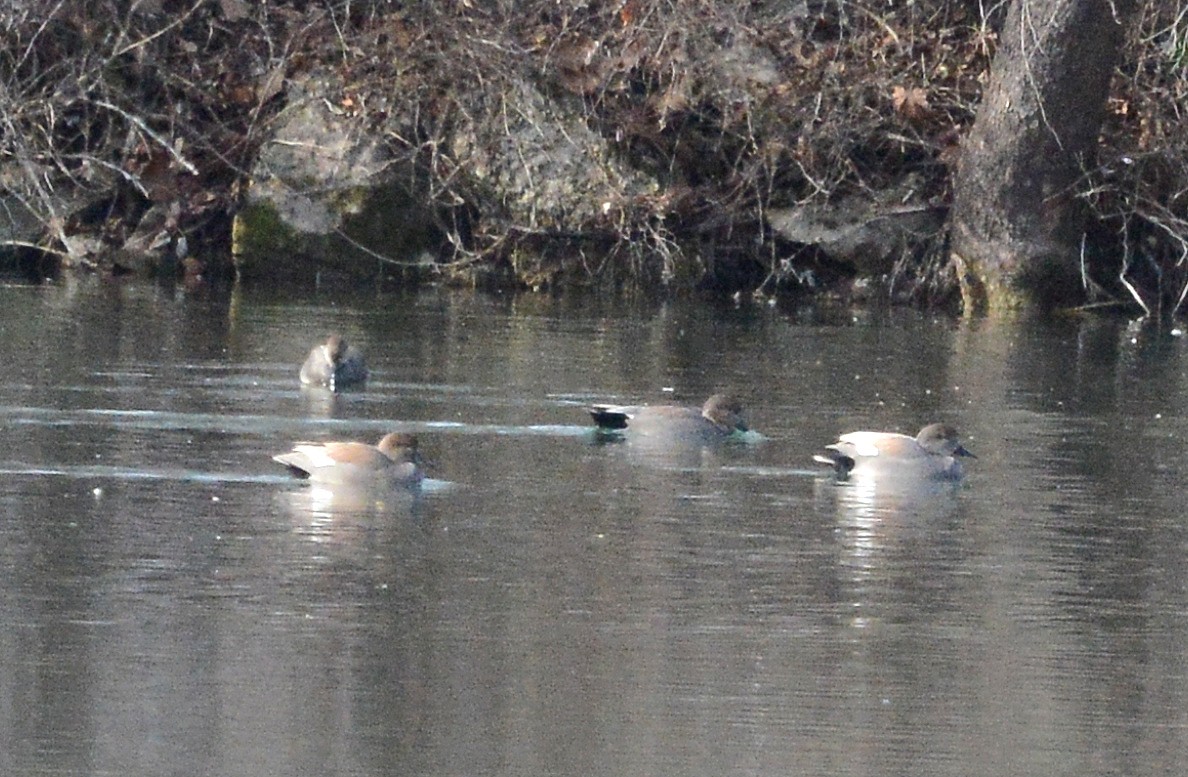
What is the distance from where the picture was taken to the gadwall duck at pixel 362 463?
963 centimetres

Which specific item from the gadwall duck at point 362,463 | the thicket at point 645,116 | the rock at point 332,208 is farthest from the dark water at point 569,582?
the rock at point 332,208

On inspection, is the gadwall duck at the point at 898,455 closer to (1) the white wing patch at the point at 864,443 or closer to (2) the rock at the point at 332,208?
(1) the white wing patch at the point at 864,443

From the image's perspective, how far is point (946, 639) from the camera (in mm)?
7375

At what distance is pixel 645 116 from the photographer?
2134 centimetres

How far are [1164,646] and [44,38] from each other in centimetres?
1585

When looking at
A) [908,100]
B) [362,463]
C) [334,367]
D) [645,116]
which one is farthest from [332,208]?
[362,463]

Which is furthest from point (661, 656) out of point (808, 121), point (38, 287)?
point (808, 121)

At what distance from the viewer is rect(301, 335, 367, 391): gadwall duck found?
1278 cm

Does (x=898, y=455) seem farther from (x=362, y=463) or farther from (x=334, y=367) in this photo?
(x=334, y=367)

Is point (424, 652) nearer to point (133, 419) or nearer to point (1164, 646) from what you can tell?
point (1164, 646)

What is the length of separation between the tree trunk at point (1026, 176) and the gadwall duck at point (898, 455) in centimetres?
961

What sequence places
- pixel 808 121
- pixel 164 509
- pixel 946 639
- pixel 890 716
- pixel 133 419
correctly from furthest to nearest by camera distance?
pixel 808 121 → pixel 133 419 → pixel 164 509 → pixel 946 639 → pixel 890 716

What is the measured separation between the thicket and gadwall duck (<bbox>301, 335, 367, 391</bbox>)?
801 cm

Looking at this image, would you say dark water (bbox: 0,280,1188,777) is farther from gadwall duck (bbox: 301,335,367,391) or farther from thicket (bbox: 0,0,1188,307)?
thicket (bbox: 0,0,1188,307)
